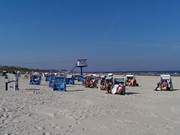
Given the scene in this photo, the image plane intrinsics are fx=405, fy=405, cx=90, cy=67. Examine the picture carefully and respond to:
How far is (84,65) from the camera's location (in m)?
42.0

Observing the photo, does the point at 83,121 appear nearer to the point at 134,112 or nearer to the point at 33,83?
the point at 134,112

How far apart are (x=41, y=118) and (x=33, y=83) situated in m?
19.9

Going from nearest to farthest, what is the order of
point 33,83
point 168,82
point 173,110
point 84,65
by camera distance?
point 173,110 < point 168,82 < point 33,83 < point 84,65

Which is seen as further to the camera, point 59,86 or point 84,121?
point 59,86

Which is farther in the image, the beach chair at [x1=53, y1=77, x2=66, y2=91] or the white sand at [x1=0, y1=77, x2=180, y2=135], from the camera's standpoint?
the beach chair at [x1=53, y1=77, x2=66, y2=91]

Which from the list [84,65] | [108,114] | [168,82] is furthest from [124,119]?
[84,65]

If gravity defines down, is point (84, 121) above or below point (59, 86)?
below

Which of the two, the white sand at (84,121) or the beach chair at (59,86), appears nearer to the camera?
the white sand at (84,121)

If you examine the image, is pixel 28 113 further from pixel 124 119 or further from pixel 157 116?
pixel 157 116

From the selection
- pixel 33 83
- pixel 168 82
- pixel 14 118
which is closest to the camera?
pixel 14 118

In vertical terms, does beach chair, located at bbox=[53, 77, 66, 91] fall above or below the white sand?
above

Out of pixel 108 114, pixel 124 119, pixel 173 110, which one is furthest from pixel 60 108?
pixel 173 110

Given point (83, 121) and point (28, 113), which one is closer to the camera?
point (83, 121)

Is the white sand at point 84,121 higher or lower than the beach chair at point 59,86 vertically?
lower
